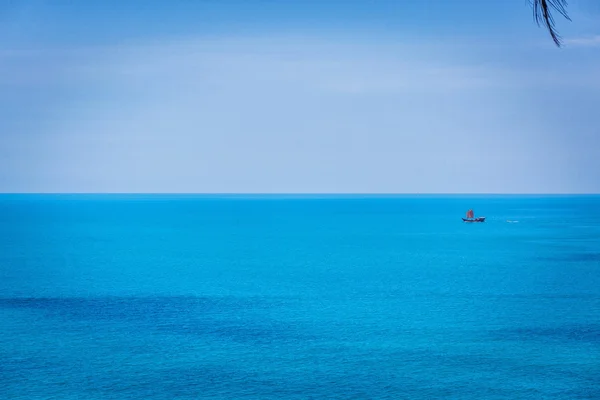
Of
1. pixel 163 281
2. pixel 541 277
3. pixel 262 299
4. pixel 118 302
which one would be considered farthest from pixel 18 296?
pixel 541 277

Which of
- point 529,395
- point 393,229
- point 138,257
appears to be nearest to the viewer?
point 529,395

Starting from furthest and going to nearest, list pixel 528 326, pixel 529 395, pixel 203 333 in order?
pixel 528 326 → pixel 203 333 → pixel 529 395

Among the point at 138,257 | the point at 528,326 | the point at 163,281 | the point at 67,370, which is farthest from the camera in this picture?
the point at 138,257

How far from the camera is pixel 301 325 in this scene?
37906mm

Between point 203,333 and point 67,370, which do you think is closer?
point 67,370

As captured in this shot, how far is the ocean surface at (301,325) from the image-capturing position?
26953mm

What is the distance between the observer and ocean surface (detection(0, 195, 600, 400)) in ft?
88.4

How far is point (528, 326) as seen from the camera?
37188 mm

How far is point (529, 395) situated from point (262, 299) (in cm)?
2394

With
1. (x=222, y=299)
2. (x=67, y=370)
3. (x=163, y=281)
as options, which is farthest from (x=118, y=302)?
(x=67, y=370)

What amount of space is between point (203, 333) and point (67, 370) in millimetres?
7918

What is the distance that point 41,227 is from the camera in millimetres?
125500

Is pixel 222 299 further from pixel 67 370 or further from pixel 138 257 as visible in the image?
pixel 138 257

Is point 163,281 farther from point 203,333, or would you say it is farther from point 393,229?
point 393,229
